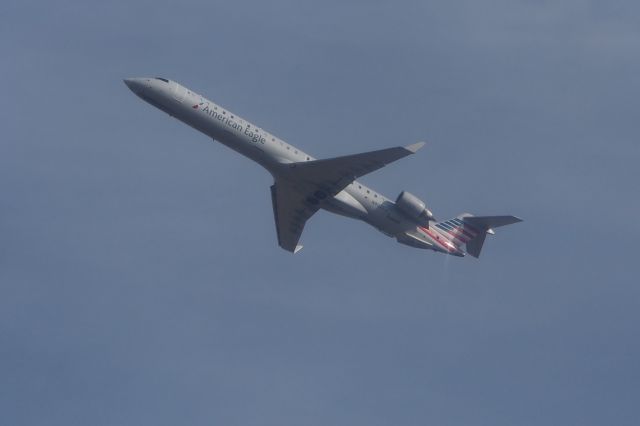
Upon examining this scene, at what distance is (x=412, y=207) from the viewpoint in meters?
61.8

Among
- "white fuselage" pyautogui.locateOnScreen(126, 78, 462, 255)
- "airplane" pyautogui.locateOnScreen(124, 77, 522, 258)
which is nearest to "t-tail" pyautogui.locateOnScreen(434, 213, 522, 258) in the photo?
"airplane" pyautogui.locateOnScreen(124, 77, 522, 258)

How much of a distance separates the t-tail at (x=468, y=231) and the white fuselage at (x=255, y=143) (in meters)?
2.68

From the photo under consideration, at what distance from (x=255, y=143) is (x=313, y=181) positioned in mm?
4090

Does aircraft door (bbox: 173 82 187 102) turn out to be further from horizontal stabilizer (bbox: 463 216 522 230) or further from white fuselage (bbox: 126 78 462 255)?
horizontal stabilizer (bbox: 463 216 522 230)

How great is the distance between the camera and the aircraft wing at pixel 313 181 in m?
59.2

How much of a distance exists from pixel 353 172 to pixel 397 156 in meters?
3.06

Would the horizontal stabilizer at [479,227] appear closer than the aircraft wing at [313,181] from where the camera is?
No

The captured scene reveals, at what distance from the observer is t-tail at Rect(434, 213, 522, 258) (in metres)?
64.8

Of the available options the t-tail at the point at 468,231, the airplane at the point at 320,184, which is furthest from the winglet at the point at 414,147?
the t-tail at the point at 468,231

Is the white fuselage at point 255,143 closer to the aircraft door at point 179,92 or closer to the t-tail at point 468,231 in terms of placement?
the aircraft door at point 179,92

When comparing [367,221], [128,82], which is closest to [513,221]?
[367,221]

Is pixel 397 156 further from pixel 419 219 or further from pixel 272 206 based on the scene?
pixel 272 206

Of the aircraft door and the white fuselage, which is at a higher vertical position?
the aircraft door

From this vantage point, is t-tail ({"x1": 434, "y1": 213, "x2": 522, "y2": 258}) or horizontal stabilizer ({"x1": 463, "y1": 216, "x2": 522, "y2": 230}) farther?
t-tail ({"x1": 434, "y1": 213, "x2": 522, "y2": 258})
